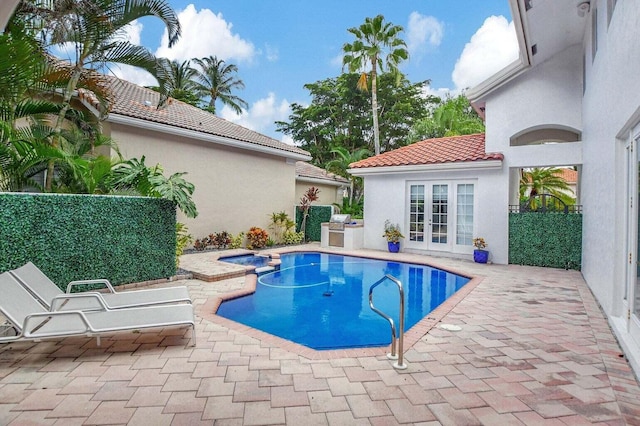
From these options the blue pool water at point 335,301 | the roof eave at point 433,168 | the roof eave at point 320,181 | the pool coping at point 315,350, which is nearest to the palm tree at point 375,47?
the roof eave at point 320,181

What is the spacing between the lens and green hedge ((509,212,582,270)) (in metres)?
13.0

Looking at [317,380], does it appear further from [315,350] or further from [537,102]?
[537,102]

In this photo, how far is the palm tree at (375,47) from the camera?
2514cm

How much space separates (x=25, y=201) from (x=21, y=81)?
2.95m

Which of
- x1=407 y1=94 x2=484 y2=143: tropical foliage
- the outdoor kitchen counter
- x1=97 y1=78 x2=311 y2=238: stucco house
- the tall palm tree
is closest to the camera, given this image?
the tall palm tree

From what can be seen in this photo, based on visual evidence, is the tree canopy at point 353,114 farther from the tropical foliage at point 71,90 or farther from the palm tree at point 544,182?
the tropical foliage at point 71,90

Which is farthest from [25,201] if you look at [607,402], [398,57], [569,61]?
[398,57]

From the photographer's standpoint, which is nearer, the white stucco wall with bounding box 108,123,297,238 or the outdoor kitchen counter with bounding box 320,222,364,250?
the white stucco wall with bounding box 108,123,297,238

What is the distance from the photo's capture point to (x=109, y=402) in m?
3.98

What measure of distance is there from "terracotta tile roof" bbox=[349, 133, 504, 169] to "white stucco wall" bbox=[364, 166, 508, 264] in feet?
2.04

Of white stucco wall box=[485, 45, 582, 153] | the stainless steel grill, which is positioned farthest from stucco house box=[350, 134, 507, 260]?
the stainless steel grill

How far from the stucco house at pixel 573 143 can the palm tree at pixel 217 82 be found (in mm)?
29598

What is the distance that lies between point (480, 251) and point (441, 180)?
3.63 meters

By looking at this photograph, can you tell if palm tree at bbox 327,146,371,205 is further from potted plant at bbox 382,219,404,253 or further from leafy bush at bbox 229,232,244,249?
leafy bush at bbox 229,232,244,249
